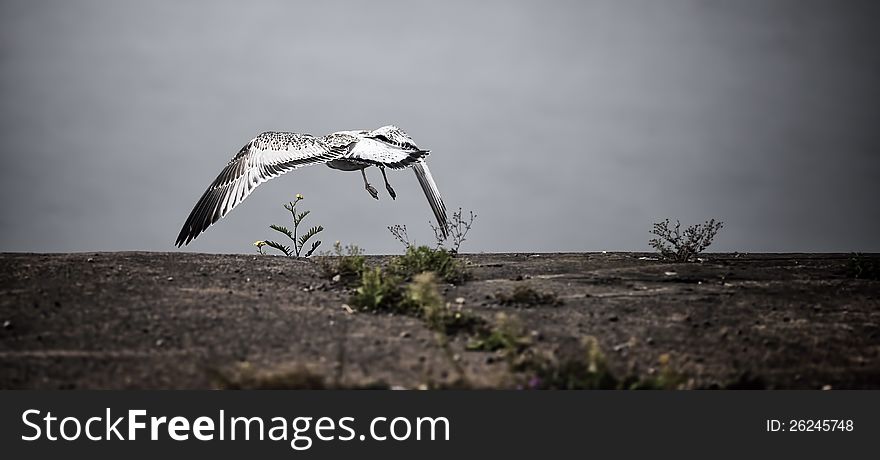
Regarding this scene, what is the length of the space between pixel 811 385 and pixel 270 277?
475 cm

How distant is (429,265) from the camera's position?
318 inches

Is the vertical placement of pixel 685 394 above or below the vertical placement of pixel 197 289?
below

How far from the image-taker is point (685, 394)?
4621mm

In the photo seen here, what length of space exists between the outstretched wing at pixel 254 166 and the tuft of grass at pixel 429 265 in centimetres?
157

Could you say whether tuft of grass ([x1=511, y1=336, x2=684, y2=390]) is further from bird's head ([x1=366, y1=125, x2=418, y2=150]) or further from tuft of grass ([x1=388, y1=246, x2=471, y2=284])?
bird's head ([x1=366, y1=125, x2=418, y2=150])

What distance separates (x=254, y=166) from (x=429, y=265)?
2433 mm

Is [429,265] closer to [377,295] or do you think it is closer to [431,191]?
[377,295]

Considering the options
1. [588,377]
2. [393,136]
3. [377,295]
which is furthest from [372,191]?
[588,377]

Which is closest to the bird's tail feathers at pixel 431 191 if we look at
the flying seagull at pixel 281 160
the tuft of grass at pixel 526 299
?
the flying seagull at pixel 281 160

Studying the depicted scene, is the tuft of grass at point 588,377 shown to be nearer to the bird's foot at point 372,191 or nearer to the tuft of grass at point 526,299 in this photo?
the tuft of grass at point 526,299

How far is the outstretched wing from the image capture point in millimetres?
8734

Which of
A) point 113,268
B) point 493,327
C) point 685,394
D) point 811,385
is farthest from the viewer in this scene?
point 113,268

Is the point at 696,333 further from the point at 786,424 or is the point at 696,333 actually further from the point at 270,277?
the point at 270,277

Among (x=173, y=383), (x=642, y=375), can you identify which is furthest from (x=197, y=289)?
(x=642, y=375)
